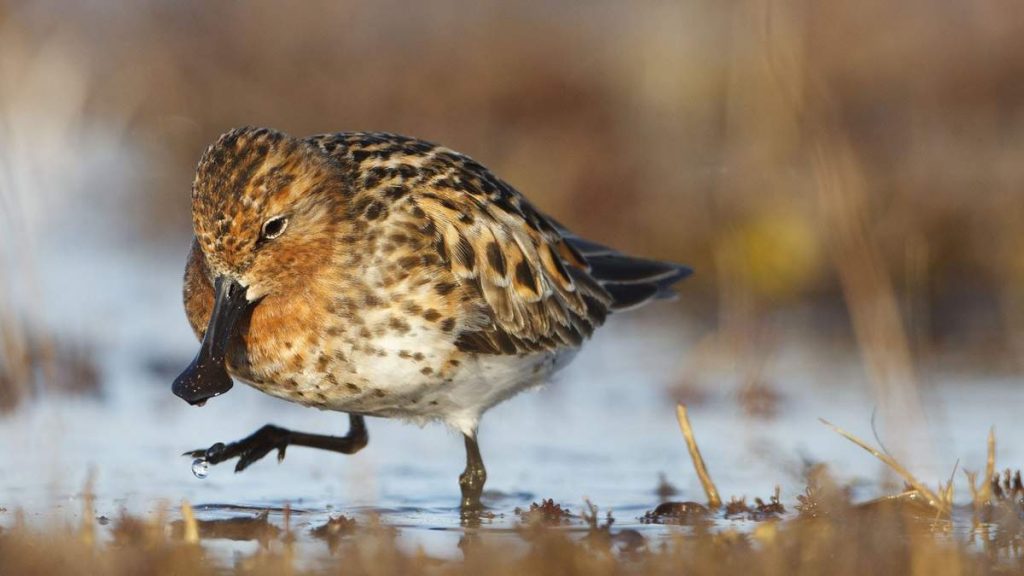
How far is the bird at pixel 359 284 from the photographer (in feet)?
21.2

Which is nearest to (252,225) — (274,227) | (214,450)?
(274,227)

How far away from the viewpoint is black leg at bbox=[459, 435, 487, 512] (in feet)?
23.7

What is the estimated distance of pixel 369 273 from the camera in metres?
6.69

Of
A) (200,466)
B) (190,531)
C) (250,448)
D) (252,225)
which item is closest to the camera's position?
(190,531)

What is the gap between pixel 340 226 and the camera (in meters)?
6.73

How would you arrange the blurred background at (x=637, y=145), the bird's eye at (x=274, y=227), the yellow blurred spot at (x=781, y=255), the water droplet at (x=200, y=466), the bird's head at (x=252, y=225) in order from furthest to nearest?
the yellow blurred spot at (x=781, y=255) → the blurred background at (x=637, y=145) → the water droplet at (x=200, y=466) → the bird's eye at (x=274, y=227) → the bird's head at (x=252, y=225)

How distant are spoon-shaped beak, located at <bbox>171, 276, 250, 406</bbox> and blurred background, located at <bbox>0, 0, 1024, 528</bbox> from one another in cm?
158

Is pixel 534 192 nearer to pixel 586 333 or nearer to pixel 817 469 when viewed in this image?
pixel 586 333

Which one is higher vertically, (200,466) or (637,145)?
(637,145)

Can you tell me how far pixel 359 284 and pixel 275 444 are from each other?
45.9 inches

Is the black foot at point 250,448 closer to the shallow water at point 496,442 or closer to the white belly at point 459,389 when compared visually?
the shallow water at point 496,442

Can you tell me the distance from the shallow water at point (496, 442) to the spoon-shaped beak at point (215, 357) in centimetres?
59

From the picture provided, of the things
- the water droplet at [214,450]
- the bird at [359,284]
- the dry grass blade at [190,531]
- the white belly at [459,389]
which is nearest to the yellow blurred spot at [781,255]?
the white belly at [459,389]

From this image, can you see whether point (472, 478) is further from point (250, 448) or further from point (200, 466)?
point (200, 466)
